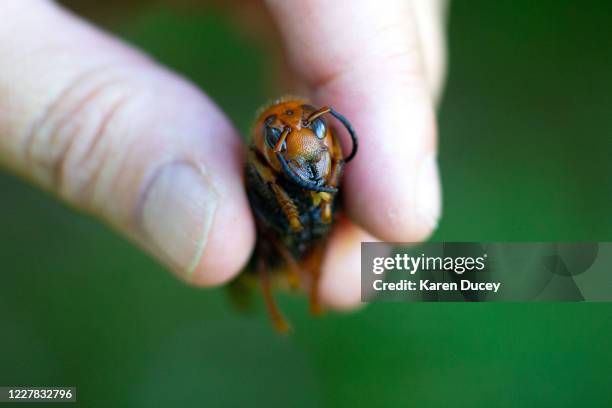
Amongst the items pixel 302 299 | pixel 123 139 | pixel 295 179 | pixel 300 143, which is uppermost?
pixel 302 299

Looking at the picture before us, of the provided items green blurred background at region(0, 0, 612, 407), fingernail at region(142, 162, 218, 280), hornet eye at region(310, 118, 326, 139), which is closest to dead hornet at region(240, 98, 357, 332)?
hornet eye at region(310, 118, 326, 139)

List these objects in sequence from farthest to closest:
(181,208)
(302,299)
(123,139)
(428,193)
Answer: (302,299) < (428,193) < (123,139) < (181,208)

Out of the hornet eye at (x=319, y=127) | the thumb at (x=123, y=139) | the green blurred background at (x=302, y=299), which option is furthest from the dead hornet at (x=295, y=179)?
the green blurred background at (x=302, y=299)

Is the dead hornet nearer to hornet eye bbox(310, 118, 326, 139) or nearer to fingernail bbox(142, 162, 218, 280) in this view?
hornet eye bbox(310, 118, 326, 139)

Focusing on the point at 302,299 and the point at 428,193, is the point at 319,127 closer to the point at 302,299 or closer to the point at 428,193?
the point at 428,193

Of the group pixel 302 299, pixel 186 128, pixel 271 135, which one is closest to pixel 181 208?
pixel 186 128

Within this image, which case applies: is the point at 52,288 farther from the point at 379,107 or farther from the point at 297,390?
the point at 379,107

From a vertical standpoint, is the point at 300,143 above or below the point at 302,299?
below

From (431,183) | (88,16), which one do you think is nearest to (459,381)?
(431,183)
